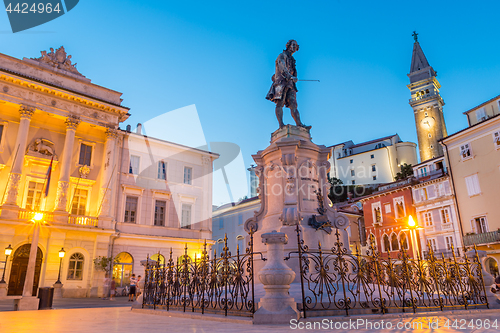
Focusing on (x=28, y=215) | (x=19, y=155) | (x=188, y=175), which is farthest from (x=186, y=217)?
(x=19, y=155)

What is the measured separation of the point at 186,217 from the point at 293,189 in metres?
23.7

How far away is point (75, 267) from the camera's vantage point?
2558 centimetres

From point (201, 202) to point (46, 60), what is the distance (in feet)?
58.9

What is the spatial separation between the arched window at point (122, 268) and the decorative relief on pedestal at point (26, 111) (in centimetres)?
1256

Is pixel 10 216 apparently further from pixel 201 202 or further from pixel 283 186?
pixel 283 186

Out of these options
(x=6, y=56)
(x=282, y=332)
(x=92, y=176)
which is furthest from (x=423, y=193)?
(x=6, y=56)

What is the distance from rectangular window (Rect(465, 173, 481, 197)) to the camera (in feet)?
102

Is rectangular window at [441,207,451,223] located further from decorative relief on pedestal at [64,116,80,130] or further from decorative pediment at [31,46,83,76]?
decorative pediment at [31,46,83,76]

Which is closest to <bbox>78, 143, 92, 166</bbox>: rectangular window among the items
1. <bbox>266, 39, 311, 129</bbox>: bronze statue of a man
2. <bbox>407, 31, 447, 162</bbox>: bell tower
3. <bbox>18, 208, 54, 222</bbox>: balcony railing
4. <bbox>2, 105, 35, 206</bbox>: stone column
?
<bbox>2, 105, 35, 206</bbox>: stone column

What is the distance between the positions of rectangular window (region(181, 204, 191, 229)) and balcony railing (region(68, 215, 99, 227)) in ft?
27.3

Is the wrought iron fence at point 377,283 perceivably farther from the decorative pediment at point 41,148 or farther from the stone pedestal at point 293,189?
the decorative pediment at point 41,148

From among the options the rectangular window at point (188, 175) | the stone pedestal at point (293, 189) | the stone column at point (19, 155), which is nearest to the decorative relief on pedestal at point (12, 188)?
the stone column at point (19, 155)

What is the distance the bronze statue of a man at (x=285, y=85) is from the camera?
13.1m

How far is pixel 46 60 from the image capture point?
28250 mm
